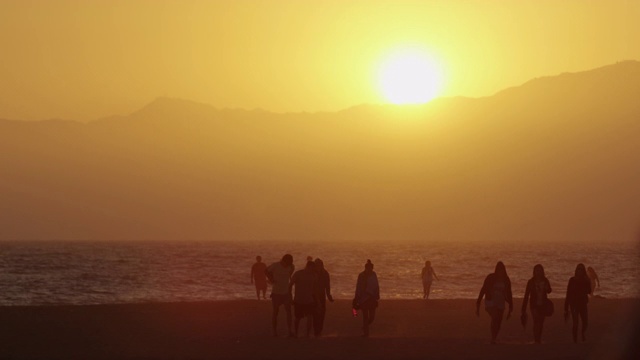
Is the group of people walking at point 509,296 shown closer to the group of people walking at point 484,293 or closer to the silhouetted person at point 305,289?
the group of people walking at point 484,293

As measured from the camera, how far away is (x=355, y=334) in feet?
88.2

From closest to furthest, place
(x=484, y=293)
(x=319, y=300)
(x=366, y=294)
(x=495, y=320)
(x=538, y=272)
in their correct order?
(x=538, y=272)
(x=495, y=320)
(x=484, y=293)
(x=319, y=300)
(x=366, y=294)

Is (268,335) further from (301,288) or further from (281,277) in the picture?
(301,288)

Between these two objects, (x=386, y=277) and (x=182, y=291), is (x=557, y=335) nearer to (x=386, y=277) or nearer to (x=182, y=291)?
(x=182, y=291)

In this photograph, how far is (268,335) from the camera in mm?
26141

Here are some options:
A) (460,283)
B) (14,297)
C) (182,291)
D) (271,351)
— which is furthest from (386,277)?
(271,351)

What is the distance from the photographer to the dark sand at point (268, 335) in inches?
851

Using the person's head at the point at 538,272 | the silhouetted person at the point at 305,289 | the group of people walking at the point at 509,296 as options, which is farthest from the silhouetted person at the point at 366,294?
the person's head at the point at 538,272

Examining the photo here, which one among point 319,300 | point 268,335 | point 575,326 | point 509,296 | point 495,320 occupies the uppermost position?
point 509,296

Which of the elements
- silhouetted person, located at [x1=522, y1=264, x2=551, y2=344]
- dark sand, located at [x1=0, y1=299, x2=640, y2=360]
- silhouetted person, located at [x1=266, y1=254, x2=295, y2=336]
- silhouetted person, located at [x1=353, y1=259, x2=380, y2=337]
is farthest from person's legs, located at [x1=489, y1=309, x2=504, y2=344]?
silhouetted person, located at [x1=266, y1=254, x2=295, y2=336]

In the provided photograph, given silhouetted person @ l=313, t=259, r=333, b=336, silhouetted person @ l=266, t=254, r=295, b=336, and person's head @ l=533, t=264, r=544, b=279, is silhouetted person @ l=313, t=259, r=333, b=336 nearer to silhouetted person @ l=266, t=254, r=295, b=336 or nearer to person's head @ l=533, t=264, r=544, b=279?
silhouetted person @ l=266, t=254, r=295, b=336

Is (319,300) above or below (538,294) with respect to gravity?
below

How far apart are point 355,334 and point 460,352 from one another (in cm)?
518

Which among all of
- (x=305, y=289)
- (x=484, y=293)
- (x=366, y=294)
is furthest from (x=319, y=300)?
(x=484, y=293)
